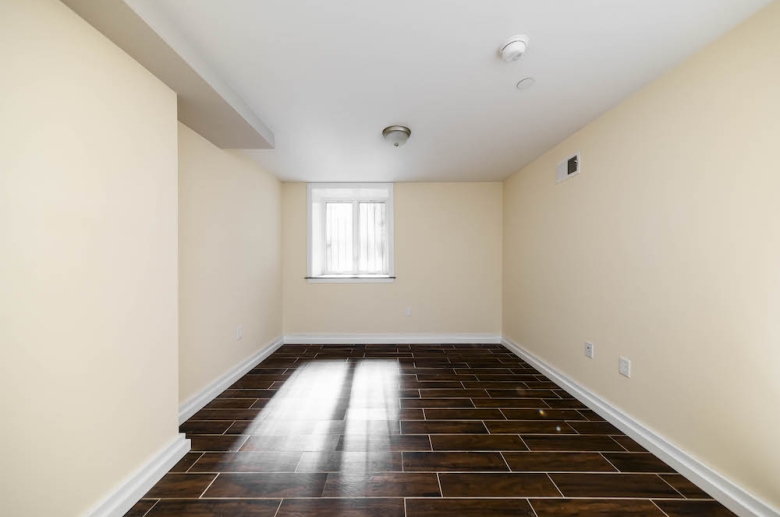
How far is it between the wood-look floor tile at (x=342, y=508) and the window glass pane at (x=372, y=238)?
3145 mm

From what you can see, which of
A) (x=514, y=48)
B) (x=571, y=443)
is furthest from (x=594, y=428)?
(x=514, y=48)

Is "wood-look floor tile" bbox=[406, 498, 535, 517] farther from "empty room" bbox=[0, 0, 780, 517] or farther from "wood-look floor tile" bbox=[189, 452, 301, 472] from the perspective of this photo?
"wood-look floor tile" bbox=[189, 452, 301, 472]

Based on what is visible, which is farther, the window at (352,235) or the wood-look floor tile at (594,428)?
the window at (352,235)

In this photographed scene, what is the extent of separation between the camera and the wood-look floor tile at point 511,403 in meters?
2.41

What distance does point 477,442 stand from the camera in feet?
6.32

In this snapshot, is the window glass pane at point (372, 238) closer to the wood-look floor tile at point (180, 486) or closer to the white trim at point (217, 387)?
the white trim at point (217, 387)

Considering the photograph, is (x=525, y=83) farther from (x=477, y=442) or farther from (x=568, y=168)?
(x=477, y=442)

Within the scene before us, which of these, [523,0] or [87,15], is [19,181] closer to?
[87,15]

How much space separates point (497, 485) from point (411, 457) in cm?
48

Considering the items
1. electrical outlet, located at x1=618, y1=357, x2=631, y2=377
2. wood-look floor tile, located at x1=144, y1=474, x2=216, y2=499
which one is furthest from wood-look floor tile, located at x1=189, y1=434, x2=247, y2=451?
electrical outlet, located at x1=618, y1=357, x2=631, y2=377

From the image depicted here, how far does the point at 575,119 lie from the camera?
2.34 metres

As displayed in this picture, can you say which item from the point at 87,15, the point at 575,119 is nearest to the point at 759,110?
the point at 575,119

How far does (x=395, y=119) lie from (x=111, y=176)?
177 centimetres

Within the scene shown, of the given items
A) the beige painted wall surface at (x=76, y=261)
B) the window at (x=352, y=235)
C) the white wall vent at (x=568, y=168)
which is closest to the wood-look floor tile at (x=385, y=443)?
the beige painted wall surface at (x=76, y=261)
